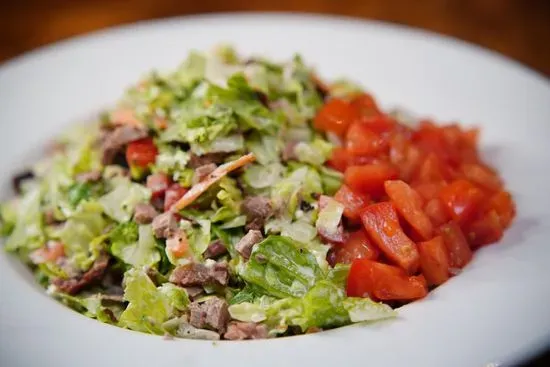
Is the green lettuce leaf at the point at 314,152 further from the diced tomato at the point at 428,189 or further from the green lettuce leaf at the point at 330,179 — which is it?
the diced tomato at the point at 428,189

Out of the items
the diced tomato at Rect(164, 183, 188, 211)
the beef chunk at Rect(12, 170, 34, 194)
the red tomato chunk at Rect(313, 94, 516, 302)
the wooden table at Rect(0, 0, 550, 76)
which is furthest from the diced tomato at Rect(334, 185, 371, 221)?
the wooden table at Rect(0, 0, 550, 76)

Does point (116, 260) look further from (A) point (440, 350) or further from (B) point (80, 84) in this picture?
(B) point (80, 84)

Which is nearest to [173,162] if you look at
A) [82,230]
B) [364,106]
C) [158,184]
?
[158,184]

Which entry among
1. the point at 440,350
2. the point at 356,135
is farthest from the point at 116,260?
the point at 440,350

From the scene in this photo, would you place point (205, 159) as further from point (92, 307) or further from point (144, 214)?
point (92, 307)

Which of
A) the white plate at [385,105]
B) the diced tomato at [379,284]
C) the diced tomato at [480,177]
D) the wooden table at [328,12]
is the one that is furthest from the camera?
the wooden table at [328,12]

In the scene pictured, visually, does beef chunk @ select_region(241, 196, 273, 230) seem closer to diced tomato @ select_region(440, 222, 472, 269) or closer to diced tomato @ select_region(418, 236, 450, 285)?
diced tomato @ select_region(418, 236, 450, 285)

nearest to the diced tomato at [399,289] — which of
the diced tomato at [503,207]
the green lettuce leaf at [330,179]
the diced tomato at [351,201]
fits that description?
the diced tomato at [351,201]
